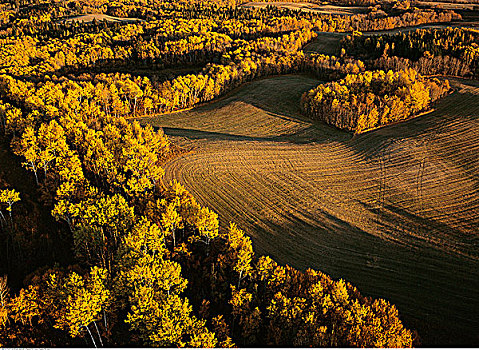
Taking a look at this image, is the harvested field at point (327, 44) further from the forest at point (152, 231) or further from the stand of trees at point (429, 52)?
the forest at point (152, 231)

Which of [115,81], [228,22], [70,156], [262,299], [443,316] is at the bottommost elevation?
[443,316]

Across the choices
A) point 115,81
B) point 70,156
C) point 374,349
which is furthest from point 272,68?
point 374,349

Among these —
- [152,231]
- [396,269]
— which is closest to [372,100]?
[396,269]

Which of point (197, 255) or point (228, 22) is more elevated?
point (228, 22)

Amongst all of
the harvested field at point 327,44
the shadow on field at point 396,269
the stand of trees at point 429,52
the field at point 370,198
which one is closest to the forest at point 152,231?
the stand of trees at point 429,52

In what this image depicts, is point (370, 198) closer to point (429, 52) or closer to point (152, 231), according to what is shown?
point (152, 231)

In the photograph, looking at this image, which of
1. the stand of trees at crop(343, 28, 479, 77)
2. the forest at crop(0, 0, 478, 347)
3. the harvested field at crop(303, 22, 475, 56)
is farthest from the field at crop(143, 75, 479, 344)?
the harvested field at crop(303, 22, 475, 56)

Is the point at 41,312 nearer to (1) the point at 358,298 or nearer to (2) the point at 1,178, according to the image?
(1) the point at 358,298
